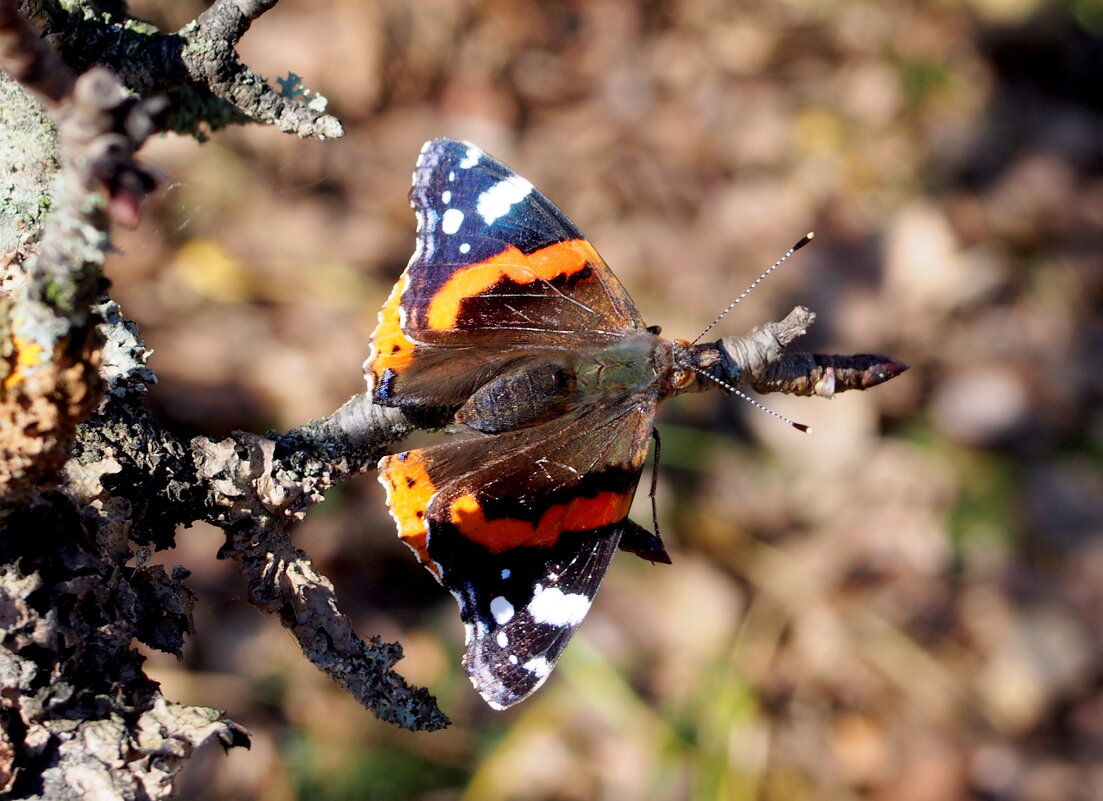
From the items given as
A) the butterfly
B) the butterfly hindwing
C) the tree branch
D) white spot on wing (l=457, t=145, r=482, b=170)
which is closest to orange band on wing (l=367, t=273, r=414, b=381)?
the butterfly

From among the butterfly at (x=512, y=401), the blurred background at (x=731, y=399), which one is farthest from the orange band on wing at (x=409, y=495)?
the blurred background at (x=731, y=399)

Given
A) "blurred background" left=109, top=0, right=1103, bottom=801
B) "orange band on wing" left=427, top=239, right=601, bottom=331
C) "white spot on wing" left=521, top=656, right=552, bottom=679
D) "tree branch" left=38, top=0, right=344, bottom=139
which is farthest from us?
"blurred background" left=109, top=0, right=1103, bottom=801

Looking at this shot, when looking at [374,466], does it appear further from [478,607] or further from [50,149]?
[50,149]

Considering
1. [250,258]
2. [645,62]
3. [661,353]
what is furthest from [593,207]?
[661,353]

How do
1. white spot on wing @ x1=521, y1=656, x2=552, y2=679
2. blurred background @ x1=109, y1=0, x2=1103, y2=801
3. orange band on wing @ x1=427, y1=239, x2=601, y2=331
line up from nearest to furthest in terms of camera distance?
1. white spot on wing @ x1=521, y1=656, x2=552, y2=679
2. orange band on wing @ x1=427, y1=239, x2=601, y2=331
3. blurred background @ x1=109, y1=0, x2=1103, y2=801

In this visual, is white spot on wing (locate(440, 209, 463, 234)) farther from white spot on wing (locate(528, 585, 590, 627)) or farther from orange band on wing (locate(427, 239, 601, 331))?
white spot on wing (locate(528, 585, 590, 627))

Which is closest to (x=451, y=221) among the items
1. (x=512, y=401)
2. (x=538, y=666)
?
(x=512, y=401)

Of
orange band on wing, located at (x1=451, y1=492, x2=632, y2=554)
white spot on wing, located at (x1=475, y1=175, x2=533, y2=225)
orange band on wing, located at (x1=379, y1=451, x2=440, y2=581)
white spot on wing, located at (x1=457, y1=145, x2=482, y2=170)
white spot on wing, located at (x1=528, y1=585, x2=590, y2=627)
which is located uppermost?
white spot on wing, located at (x1=457, y1=145, x2=482, y2=170)

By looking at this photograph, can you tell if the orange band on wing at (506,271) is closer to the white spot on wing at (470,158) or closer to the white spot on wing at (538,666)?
the white spot on wing at (470,158)

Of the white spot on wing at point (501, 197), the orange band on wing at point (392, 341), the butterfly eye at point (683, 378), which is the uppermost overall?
the white spot on wing at point (501, 197)
